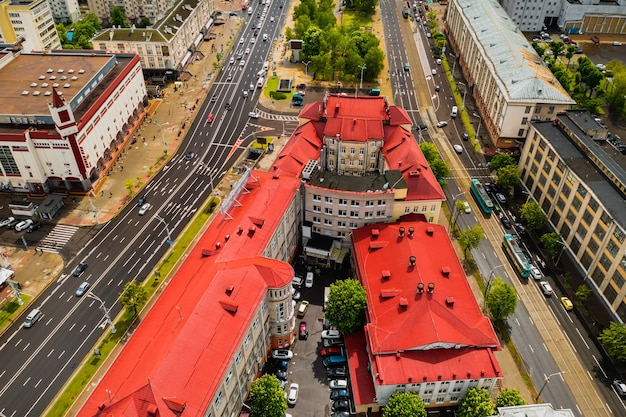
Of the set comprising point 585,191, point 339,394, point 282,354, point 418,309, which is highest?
point 585,191

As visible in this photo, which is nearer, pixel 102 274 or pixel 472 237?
pixel 472 237

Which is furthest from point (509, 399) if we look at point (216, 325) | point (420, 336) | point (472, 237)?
point (216, 325)

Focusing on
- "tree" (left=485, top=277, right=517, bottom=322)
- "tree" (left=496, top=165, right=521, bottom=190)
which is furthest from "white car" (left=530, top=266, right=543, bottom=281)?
"tree" (left=496, top=165, right=521, bottom=190)

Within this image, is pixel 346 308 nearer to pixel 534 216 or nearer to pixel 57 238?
pixel 534 216

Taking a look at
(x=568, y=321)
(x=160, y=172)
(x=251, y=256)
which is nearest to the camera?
(x=251, y=256)

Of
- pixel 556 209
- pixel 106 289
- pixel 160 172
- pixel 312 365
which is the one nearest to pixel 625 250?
pixel 556 209

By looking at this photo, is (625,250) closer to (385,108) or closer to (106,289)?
(385,108)

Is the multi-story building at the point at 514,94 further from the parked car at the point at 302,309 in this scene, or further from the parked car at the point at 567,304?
the parked car at the point at 302,309

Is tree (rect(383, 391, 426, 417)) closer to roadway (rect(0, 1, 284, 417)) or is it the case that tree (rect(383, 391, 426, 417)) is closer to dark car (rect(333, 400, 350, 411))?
dark car (rect(333, 400, 350, 411))
